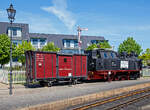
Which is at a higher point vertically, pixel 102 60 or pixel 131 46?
pixel 131 46

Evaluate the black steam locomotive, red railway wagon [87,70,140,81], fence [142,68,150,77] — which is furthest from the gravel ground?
fence [142,68,150,77]

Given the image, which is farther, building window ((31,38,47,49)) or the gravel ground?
building window ((31,38,47,49))

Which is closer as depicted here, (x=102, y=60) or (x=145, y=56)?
(x=102, y=60)

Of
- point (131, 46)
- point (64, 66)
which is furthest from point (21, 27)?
point (64, 66)

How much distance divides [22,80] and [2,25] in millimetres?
34152

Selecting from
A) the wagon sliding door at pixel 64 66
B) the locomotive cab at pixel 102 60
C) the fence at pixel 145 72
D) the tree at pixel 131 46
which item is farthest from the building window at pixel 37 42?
the wagon sliding door at pixel 64 66

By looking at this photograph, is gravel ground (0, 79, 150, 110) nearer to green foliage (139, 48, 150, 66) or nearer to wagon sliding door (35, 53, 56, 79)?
wagon sliding door (35, 53, 56, 79)

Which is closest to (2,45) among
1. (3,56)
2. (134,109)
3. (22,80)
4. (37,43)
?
(3,56)

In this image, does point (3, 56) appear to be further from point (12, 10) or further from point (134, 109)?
point (134, 109)

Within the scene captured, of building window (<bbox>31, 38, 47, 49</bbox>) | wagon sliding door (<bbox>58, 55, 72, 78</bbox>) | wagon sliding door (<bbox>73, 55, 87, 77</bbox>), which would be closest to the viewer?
wagon sliding door (<bbox>58, 55, 72, 78</bbox>)

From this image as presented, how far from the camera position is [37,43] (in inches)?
2111

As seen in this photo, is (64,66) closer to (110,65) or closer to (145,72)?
(110,65)

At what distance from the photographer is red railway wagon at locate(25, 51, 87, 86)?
680 inches

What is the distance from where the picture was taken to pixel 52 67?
1827 centimetres
